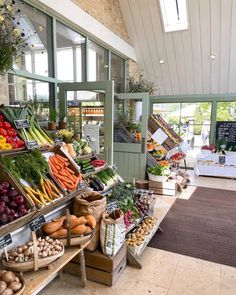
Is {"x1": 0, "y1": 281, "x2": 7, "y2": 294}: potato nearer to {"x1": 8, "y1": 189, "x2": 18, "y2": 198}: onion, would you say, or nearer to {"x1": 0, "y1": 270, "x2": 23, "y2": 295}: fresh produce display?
{"x1": 0, "y1": 270, "x2": 23, "y2": 295}: fresh produce display

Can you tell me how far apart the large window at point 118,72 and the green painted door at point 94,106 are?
2095mm

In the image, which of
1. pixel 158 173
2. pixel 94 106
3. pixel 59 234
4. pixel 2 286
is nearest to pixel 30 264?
pixel 2 286

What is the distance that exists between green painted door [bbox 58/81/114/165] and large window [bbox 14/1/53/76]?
1.50 ft

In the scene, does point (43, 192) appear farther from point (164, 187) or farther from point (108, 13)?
point (108, 13)

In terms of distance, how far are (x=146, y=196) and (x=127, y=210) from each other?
26.1 inches

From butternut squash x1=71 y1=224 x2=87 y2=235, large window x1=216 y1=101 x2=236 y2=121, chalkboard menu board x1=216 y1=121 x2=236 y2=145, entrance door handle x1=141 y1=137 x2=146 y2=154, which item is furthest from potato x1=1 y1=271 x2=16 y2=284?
large window x1=216 y1=101 x2=236 y2=121

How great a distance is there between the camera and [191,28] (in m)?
6.02

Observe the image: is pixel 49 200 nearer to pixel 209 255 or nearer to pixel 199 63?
pixel 209 255

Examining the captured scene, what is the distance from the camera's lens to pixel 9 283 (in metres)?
1.52

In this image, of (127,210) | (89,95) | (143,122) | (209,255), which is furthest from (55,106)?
(209,255)

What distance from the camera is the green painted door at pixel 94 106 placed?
3.91 m

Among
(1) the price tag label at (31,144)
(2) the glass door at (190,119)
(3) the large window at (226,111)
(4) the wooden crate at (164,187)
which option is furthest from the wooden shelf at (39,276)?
(3) the large window at (226,111)

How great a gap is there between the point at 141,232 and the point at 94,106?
2549mm

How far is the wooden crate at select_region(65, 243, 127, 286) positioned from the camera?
2.31 meters
